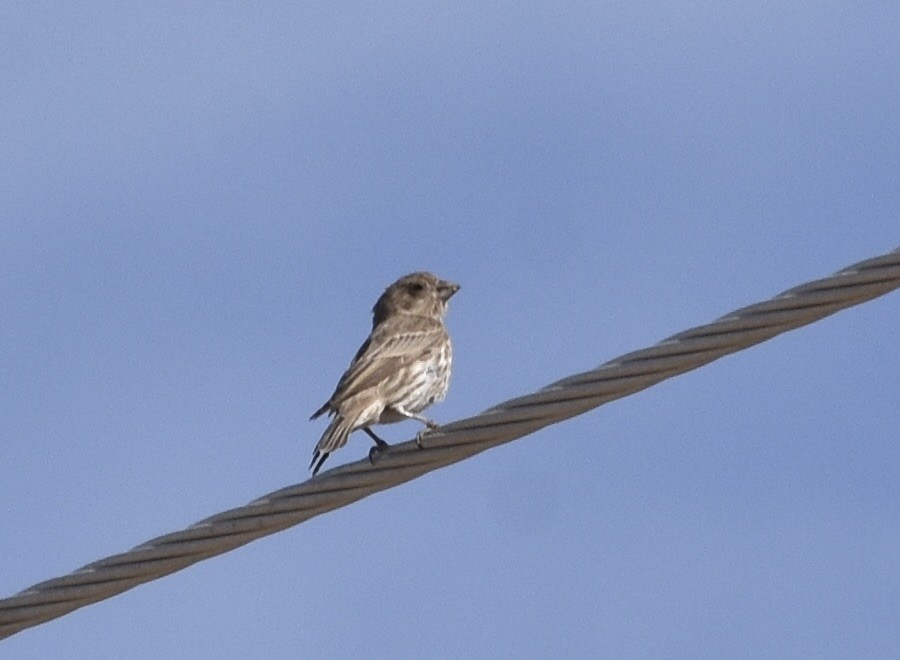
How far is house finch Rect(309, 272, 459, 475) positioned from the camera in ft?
48.3

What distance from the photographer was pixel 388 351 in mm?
16172

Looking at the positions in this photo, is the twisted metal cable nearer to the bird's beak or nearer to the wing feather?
the wing feather

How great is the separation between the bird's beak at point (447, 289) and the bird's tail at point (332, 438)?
3.54 metres

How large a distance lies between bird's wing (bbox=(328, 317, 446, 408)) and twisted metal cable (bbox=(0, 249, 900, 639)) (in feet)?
14.0

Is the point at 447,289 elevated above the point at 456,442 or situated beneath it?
elevated above

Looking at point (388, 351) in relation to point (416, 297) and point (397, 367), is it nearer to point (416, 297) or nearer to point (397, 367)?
point (397, 367)

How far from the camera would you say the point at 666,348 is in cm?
985

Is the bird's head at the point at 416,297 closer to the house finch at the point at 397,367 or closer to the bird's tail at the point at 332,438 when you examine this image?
the house finch at the point at 397,367

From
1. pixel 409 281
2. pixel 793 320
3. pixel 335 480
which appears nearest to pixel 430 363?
pixel 409 281

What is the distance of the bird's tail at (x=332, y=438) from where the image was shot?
1398 cm

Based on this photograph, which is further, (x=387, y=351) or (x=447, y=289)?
(x=447, y=289)

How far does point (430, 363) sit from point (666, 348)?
6426mm

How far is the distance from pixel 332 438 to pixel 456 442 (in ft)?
13.0

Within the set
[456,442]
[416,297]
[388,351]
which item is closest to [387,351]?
[388,351]
